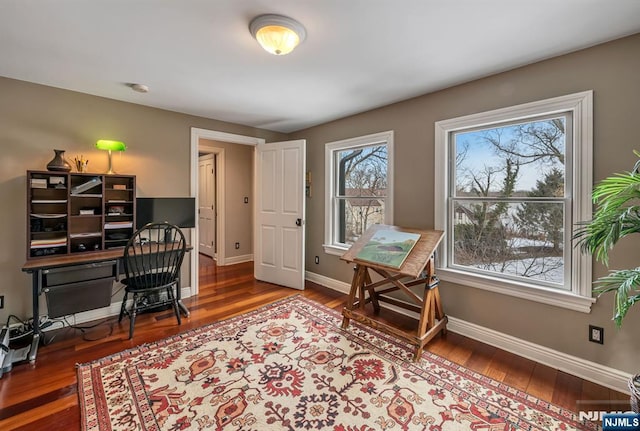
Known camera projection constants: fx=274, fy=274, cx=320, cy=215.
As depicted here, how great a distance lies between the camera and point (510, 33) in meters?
1.83

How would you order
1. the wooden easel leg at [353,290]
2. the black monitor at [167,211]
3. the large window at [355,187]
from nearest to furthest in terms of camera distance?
1. the wooden easel leg at [353,290]
2. the black monitor at [167,211]
3. the large window at [355,187]

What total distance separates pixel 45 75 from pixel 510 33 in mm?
3796

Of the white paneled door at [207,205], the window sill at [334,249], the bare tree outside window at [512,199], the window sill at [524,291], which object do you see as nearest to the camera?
the window sill at [524,291]

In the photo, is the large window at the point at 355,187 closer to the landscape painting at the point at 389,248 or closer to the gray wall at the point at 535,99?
the gray wall at the point at 535,99

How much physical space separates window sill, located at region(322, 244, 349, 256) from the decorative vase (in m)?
3.01

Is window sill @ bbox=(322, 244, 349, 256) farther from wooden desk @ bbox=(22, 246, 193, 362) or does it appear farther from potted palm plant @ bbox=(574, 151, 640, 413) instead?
potted palm plant @ bbox=(574, 151, 640, 413)

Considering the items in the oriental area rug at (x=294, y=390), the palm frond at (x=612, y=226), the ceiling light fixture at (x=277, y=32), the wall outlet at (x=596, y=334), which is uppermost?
the ceiling light fixture at (x=277, y=32)

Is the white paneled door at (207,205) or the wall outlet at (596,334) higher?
the white paneled door at (207,205)

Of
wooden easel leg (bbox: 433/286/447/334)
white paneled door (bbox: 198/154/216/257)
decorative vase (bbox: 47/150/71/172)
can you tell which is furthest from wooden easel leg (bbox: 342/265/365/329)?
white paneled door (bbox: 198/154/216/257)

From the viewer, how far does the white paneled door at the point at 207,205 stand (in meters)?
5.63

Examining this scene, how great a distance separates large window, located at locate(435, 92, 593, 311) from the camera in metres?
2.04

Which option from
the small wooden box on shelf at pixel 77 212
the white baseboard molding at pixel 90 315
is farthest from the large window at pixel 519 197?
the white baseboard molding at pixel 90 315

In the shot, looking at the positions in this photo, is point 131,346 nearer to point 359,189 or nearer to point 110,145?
point 110,145

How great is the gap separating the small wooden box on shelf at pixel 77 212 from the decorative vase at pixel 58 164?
55 millimetres
